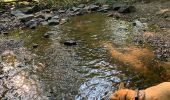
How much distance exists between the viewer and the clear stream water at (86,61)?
9.88 metres

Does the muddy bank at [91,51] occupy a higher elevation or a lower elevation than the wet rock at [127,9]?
higher

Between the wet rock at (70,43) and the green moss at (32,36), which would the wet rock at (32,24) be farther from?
the wet rock at (70,43)

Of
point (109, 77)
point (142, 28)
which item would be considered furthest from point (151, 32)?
point (109, 77)

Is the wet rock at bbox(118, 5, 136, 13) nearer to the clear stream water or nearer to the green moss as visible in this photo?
the clear stream water

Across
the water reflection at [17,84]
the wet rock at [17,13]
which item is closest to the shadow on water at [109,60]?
the water reflection at [17,84]

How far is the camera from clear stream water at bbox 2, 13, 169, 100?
9.88 m

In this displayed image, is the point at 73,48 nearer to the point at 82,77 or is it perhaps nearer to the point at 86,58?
the point at 86,58

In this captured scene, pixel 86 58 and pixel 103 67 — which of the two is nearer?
pixel 103 67

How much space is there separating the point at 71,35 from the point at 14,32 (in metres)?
3.88

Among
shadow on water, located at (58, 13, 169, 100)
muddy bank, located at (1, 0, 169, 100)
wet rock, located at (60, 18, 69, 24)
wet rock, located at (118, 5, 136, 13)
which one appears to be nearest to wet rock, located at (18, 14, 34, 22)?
muddy bank, located at (1, 0, 169, 100)

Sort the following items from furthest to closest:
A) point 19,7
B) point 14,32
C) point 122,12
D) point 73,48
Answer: point 19,7 < point 122,12 < point 14,32 < point 73,48

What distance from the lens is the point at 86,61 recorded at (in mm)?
12094

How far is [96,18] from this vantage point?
19.2m

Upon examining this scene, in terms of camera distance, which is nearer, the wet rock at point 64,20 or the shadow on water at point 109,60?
the shadow on water at point 109,60
